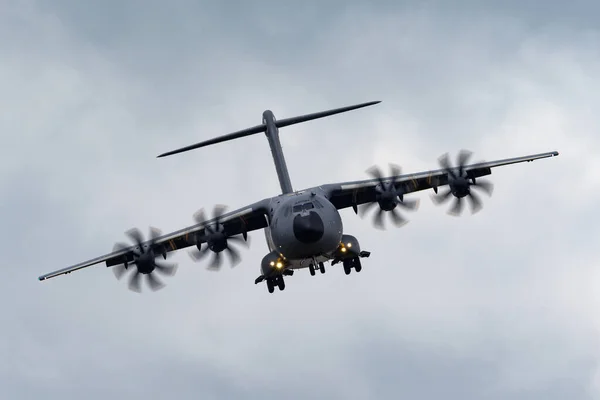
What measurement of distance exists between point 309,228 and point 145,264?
444 inches

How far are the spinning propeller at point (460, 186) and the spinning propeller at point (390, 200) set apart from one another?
5.59 ft

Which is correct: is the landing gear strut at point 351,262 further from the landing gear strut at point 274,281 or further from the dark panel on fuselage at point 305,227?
the dark panel on fuselage at point 305,227

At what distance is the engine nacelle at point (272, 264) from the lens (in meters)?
46.8

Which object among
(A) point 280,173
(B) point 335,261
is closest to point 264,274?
(B) point 335,261

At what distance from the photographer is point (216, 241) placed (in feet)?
158

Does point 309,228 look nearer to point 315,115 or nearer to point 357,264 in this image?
point 357,264

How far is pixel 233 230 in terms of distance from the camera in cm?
5222

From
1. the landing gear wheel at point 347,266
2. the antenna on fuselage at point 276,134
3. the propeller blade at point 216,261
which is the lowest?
the landing gear wheel at point 347,266

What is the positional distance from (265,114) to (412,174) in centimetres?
1049

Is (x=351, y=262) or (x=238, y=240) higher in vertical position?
(x=238, y=240)

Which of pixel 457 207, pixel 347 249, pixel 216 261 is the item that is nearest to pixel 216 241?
pixel 216 261

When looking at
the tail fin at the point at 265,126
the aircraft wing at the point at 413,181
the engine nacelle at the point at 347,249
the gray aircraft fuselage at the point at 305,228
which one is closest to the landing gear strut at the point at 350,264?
the engine nacelle at the point at 347,249

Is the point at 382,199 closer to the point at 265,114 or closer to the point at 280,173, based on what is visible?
the point at 280,173

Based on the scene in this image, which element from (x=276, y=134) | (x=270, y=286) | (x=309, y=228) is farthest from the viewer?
(x=276, y=134)
